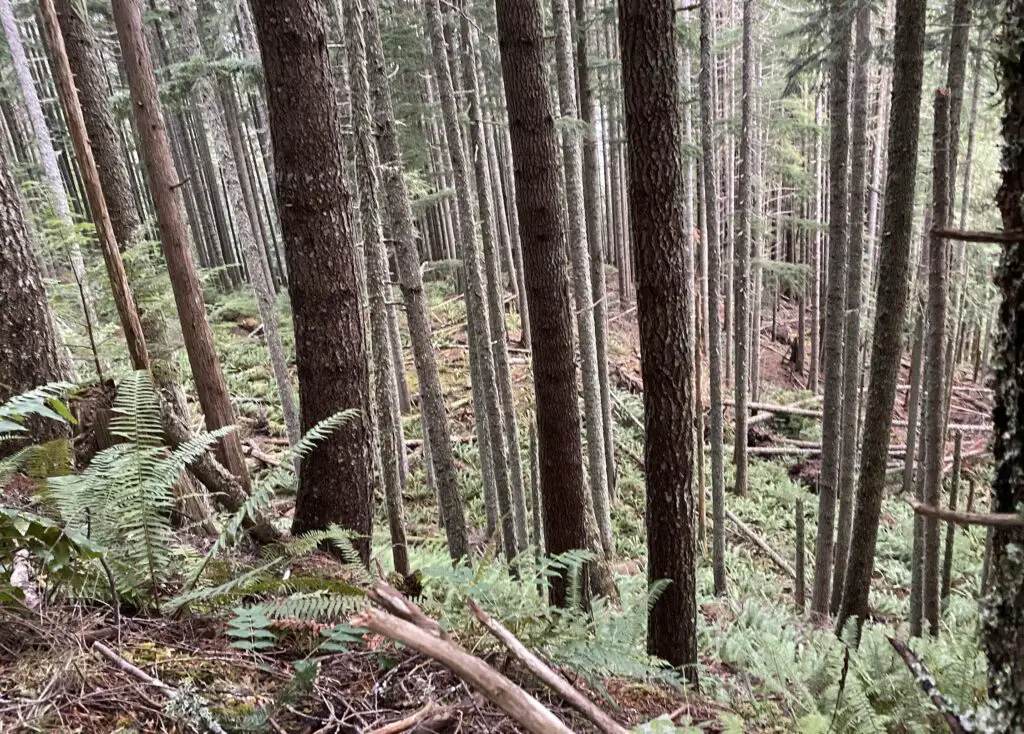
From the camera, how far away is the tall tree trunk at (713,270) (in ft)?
27.5

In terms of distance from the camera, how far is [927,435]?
6227 millimetres

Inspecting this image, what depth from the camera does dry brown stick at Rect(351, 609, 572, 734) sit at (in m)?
1.29

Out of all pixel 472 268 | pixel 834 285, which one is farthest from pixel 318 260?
pixel 834 285

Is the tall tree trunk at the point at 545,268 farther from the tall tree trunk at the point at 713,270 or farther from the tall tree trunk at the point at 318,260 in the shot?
the tall tree trunk at the point at 713,270

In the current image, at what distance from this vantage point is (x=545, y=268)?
15.9 ft

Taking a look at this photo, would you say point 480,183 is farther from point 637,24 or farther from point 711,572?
point 711,572

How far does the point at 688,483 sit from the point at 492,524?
256 inches

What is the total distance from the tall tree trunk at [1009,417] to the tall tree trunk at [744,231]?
941 cm

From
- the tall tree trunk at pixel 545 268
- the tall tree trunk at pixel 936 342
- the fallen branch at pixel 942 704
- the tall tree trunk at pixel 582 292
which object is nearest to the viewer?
the fallen branch at pixel 942 704

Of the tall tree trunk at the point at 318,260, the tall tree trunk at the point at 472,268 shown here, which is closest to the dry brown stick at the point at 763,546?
the tall tree trunk at the point at 472,268

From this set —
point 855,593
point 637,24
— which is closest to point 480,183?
point 637,24

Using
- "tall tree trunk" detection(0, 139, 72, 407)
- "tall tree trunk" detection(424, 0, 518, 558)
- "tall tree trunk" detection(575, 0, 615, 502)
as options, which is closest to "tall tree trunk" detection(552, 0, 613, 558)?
"tall tree trunk" detection(575, 0, 615, 502)

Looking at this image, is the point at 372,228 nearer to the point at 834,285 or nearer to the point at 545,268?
the point at 545,268

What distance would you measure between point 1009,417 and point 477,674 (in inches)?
52.6
